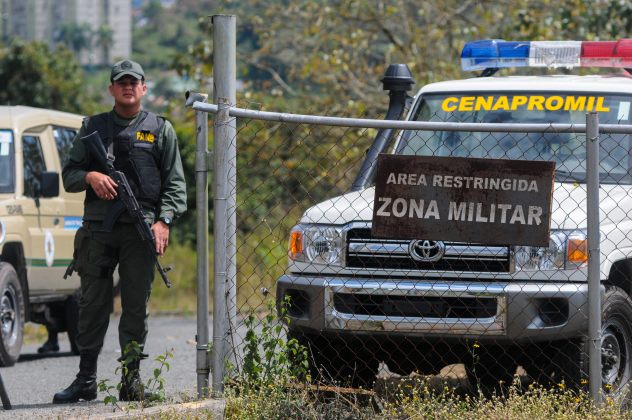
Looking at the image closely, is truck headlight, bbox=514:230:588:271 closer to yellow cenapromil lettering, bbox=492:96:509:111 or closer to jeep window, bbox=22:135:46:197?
yellow cenapromil lettering, bbox=492:96:509:111

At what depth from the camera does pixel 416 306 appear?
6133 millimetres

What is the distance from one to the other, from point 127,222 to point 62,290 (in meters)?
4.37

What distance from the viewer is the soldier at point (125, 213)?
6.77 metres

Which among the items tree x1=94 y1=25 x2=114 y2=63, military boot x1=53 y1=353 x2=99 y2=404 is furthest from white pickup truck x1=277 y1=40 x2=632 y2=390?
tree x1=94 y1=25 x2=114 y2=63

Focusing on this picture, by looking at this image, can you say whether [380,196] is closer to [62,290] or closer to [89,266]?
[89,266]

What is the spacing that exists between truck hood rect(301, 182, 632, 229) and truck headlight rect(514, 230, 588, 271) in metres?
0.05

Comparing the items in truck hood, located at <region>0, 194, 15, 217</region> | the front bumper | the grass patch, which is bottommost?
the grass patch

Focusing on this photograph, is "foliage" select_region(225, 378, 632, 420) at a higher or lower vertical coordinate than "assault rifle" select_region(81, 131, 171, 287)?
lower

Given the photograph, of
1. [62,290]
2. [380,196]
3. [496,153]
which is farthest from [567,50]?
[62,290]

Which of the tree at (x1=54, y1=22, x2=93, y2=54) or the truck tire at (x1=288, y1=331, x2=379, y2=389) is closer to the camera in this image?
the truck tire at (x1=288, y1=331, x2=379, y2=389)

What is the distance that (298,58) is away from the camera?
17.5 m

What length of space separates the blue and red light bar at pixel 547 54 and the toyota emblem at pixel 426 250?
2.39 meters

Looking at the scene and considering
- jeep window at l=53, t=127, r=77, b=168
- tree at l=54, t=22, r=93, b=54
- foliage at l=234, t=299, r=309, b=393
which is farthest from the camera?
tree at l=54, t=22, r=93, b=54

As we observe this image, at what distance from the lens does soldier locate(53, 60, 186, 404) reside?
6.77 m
